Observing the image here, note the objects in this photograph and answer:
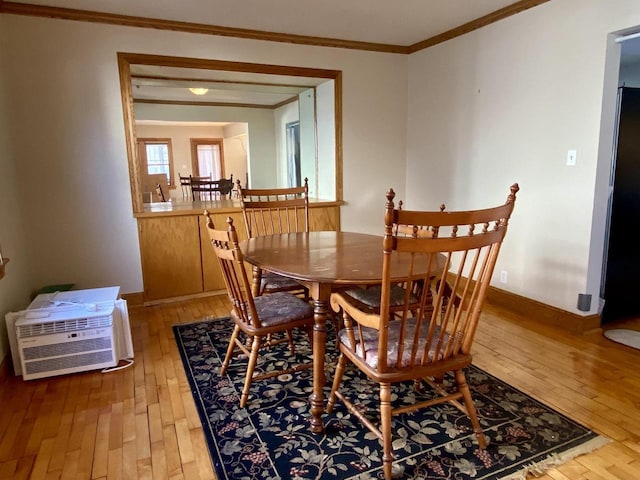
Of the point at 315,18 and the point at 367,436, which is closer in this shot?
the point at 367,436

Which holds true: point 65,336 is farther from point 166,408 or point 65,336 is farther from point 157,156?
point 157,156

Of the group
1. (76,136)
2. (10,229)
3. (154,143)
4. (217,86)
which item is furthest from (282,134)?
(10,229)

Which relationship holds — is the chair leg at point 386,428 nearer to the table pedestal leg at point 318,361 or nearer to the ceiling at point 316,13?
the table pedestal leg at point 318,361

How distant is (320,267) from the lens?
1.93m

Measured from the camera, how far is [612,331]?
2945 millimetres

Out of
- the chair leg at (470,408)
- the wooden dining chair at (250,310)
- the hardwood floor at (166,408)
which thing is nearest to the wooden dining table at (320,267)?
the wooden dining chair at (250,310)

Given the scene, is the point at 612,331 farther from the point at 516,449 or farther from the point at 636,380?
the point at 516,449

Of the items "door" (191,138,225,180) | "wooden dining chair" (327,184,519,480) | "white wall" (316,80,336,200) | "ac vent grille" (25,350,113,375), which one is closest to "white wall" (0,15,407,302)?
"white wall" (316,80,336,200)

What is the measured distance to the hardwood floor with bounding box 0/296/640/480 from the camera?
1.71 meters

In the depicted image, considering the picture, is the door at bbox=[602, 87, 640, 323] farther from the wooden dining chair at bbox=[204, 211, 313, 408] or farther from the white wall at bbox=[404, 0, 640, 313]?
the wooden dining chair at bbox=[204, 211, 313, 408]

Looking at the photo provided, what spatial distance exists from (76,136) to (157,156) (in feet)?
22.6

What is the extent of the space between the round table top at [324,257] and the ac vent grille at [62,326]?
0.94 m

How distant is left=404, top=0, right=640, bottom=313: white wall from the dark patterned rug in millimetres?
1223

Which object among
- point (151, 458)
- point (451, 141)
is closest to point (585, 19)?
point (451, 141)
